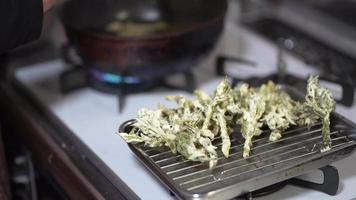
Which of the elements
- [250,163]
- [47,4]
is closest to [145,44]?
[47,4]

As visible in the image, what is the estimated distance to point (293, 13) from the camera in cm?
137

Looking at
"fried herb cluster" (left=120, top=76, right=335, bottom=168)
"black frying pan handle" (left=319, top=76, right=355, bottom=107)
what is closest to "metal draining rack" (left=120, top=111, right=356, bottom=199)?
"fried herb cluster" (left=120, top=76, right=335, bottom=168)

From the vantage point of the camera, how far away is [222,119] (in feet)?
2.65

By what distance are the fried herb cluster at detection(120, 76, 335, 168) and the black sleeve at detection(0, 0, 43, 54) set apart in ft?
0.71

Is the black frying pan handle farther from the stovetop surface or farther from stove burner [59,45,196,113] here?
stove burner [59,45,196,113]

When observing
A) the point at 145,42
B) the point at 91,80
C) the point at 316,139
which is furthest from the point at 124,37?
the point at 316,139

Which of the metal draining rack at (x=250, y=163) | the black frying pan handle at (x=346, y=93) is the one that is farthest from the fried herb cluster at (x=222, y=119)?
the black frying pan handle at (x=346, y=93)

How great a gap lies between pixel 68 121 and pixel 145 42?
20 cm

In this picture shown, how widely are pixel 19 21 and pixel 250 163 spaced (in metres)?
0.39

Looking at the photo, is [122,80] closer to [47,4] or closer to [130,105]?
[130,105]

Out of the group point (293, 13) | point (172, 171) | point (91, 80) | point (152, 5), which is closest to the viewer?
point (172, 171)

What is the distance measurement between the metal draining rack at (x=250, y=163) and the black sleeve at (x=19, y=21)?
21 cm

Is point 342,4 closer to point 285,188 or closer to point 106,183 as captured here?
point 285,188

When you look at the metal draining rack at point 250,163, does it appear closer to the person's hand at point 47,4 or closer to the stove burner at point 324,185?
the stove burner at point 324,185
